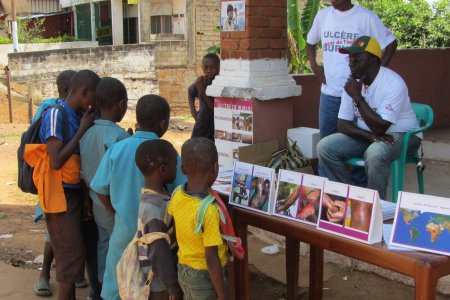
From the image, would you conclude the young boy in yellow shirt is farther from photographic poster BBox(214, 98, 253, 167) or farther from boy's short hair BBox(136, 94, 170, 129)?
photographic poster BBox(214, 98, 253, 167)

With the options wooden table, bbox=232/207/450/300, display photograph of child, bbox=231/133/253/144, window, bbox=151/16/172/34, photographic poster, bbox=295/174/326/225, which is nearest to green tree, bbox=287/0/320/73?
display photograph of child, bbox=231/133/253/144

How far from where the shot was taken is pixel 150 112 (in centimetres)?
319

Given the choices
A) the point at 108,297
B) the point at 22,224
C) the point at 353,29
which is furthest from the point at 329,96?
the point at 22,224

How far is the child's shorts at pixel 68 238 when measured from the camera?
3.68 metres

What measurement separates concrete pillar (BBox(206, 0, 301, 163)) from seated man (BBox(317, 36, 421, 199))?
1036mm

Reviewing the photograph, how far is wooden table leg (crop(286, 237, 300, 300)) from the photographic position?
3.78m

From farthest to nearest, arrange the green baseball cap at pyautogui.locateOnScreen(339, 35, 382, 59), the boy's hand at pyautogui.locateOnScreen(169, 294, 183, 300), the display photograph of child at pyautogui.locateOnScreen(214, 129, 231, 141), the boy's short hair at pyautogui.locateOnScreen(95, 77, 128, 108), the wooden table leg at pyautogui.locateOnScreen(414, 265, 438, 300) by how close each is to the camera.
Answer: the display photograph of child at pyautogui.locateOnScreen(214, 129, 231, 141), the green baseball cap at pyautogui.locateOnScreen(339, 35, 382, 59), the boy's short hair at pyautogui.locateOnScreen(95, 77, 128, 108), the boy's hand at pyautogui.locateOnScreen(169, 294, 183, 300), the wooden table leg at pyautogui.locateOnScreen(414, 265, 438, 300)

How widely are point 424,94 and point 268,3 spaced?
328cm

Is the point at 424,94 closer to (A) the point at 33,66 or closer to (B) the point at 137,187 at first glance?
(B) the point at 137,187

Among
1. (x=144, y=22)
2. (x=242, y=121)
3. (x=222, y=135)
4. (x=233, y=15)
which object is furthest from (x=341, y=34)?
(x=144, y=22)

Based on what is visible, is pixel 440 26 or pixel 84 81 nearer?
pixel 84 81

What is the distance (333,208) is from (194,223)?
682 millimetres

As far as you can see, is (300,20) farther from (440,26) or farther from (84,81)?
(440,26)

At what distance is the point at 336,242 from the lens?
268 centimetres
